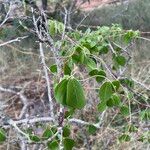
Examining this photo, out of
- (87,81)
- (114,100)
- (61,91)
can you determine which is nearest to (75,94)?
(61,91)

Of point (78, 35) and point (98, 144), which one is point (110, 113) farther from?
point (78, 35)

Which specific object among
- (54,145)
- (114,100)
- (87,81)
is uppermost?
(114,100)

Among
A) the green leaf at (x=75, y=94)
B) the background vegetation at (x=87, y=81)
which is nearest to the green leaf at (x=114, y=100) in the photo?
the green leaf at (x=75, y=94)

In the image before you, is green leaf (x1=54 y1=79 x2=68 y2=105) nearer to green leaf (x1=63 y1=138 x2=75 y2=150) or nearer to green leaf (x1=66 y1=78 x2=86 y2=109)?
green leaf (x1=66 y1=78 x2=86 y2=109)

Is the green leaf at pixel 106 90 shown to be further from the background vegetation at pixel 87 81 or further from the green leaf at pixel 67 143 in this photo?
the background vegetation at pixel 87 81

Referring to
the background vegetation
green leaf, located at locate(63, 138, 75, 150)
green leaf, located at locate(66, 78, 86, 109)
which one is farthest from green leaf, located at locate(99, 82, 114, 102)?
the background vegetation

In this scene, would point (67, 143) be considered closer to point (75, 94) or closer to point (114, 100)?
point (114, 100)

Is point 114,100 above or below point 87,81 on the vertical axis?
above

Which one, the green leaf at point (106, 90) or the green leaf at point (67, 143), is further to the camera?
the green leaf at point (67, 143)
